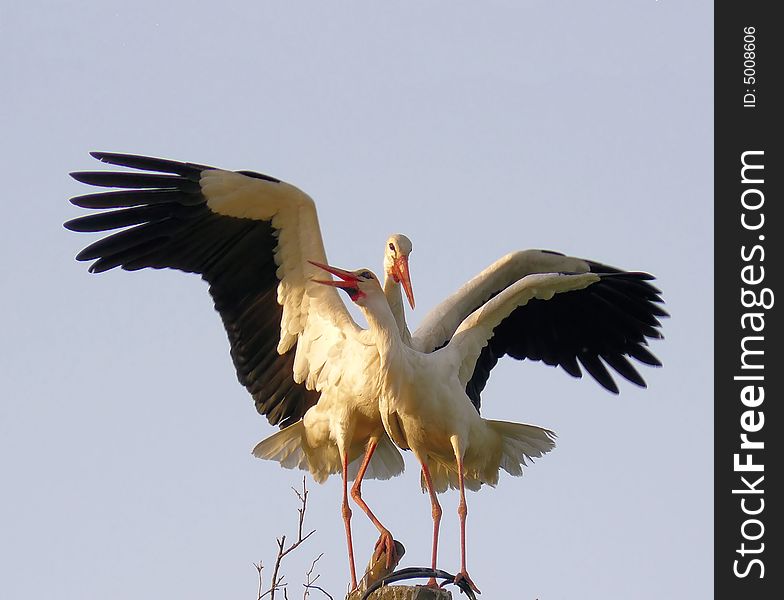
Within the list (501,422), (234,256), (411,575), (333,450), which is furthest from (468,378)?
(411,575)

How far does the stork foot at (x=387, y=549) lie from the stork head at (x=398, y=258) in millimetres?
1611

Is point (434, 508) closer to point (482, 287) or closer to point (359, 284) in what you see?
point (359, 284)

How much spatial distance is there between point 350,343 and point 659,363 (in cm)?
234

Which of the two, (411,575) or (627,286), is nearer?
(411,575)

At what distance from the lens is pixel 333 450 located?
7.66 m

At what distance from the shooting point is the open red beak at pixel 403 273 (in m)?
7.51

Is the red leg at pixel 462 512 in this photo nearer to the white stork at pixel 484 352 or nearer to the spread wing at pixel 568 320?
the white stork at pixel 484 352

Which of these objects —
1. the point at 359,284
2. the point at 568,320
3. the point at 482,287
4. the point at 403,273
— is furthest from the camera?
the point at 568,320

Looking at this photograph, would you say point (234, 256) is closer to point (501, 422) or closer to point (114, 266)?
point (114, 266)

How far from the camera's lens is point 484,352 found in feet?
27.8

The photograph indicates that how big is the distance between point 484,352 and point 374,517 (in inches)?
74.3

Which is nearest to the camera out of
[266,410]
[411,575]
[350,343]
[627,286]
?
[411,575]

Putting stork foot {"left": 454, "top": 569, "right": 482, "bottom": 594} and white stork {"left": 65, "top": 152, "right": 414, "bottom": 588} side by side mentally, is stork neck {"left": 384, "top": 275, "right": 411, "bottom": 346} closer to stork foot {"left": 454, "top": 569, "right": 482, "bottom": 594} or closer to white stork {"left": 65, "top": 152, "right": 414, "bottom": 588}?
white stork {"left": 65, "top": 152, "right": 414, "bottom": 588}

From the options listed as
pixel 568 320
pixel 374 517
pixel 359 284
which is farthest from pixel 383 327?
pixel 568 320
